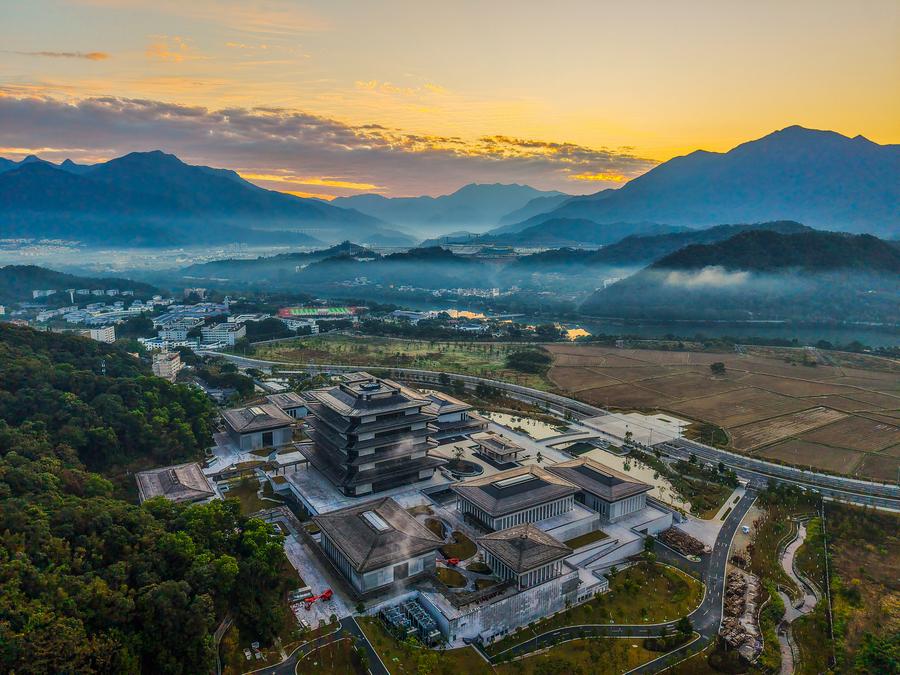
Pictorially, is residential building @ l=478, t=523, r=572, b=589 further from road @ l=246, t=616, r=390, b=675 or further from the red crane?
the red crane

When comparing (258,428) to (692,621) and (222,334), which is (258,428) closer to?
(692,621)

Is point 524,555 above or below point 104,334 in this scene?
above

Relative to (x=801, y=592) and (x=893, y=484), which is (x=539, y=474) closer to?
(x=801, y=592)

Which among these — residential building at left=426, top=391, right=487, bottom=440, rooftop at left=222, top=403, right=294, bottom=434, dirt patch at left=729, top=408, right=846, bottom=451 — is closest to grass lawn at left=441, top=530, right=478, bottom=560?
residential building at left=426, top=391, right=487, bottom=440

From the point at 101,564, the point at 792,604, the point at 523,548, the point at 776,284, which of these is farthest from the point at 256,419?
the point at 776,284

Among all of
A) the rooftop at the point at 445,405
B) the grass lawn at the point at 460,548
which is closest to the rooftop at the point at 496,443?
the rooftop at the point at 445,405

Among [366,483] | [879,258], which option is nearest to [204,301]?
[366,483]
